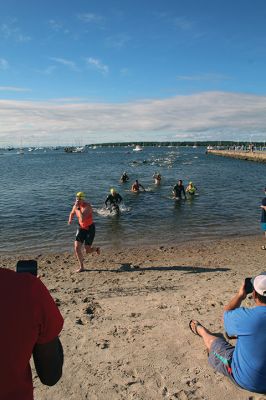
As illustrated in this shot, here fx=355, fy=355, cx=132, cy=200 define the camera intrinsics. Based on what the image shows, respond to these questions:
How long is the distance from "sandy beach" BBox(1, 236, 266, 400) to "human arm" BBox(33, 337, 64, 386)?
7.64ft

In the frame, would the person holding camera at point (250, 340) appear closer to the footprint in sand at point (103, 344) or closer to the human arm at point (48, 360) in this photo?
the footprint in sand at point (103, 344)

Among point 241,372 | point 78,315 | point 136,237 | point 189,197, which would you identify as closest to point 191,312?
point 78,315

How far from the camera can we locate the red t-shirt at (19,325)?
6.26 feet

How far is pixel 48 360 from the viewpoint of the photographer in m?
2.24

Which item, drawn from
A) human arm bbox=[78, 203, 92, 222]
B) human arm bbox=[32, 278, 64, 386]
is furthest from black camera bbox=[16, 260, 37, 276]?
human arm bbox=[78, 203, 92, 222]

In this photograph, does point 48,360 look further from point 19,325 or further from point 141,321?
point 141,321

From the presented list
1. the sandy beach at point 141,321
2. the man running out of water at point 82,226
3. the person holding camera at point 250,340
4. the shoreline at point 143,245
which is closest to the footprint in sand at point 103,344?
the sandy beach at point 141,321

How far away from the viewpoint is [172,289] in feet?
25.3

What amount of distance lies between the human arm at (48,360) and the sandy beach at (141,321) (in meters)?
2.33

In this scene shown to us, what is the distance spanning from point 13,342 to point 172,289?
6096mm

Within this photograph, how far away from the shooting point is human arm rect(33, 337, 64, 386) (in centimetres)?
218

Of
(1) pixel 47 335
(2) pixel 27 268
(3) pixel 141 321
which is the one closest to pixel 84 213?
(3) pixel 141 321

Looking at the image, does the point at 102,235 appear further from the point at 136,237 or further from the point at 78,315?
the point at 78,315

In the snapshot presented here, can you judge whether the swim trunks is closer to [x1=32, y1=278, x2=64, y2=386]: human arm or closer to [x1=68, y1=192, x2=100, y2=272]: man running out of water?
[x1=68, y1=192, x2=100, y2=272]: man running out of water
